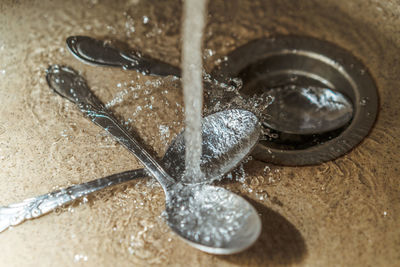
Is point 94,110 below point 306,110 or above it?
below

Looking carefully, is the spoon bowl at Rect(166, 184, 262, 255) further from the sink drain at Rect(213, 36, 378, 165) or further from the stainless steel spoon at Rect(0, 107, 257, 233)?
the sink drain at Rect(213, 36, 378, 165)

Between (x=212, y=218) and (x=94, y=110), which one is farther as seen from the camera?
(x=94, y=110)

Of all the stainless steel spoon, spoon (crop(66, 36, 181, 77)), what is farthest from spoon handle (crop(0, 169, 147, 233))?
spoon (crop(66, 36, 181, 77))

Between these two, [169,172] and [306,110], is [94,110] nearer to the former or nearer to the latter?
[169,172]

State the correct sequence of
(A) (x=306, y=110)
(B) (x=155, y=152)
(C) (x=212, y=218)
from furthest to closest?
(A) (x=306, y=110)
(B) (x=155, y=152)
(C) (x=212, y=218)

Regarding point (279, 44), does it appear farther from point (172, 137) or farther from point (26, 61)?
point (26, 61)

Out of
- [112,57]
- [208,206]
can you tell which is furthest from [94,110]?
[208,206]
